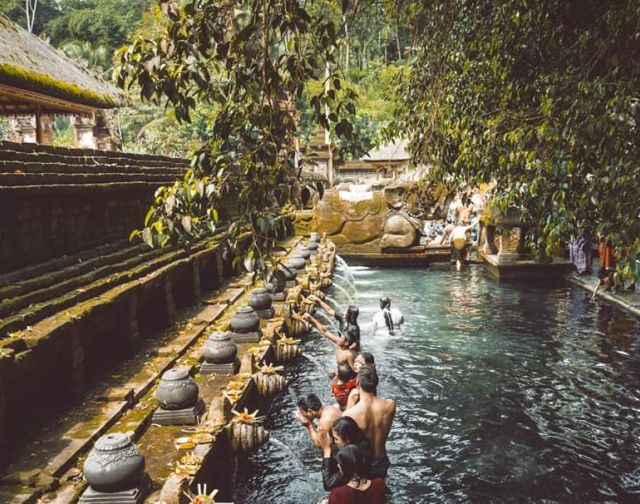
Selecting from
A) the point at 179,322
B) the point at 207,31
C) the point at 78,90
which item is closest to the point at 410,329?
the point at 179,322

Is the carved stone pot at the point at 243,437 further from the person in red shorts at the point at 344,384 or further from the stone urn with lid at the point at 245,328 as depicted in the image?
the stone urn with lid at the point at 245,328

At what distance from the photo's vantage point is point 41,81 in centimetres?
1152

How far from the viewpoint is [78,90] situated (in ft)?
44.5

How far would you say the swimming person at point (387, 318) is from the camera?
13055mm

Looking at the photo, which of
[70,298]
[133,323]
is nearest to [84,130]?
[133,323]

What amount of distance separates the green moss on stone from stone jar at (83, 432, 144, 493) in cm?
809

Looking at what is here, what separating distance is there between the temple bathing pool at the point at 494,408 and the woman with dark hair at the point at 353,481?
1.94 meters

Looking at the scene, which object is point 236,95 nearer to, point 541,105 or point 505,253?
point 541,105

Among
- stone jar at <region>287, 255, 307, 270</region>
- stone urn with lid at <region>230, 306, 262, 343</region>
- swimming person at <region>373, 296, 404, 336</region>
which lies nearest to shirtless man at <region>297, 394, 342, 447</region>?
stone urn with lid at <region>230, 306, 262, 343</region>

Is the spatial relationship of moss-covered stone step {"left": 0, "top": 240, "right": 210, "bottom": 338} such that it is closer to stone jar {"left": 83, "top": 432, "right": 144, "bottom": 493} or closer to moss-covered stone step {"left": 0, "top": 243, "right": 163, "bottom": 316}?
moss-covered stone step {"left": 0, "top": 243, "right": 163, "bottom": 316}

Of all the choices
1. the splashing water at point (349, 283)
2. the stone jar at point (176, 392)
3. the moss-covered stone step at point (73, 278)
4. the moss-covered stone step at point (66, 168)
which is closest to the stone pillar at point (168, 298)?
the moss-covered stone step at point (73, 278)

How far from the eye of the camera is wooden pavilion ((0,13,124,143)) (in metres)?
10.9

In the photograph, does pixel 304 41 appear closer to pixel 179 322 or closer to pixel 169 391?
pixel 169 391

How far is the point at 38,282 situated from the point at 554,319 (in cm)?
1241
